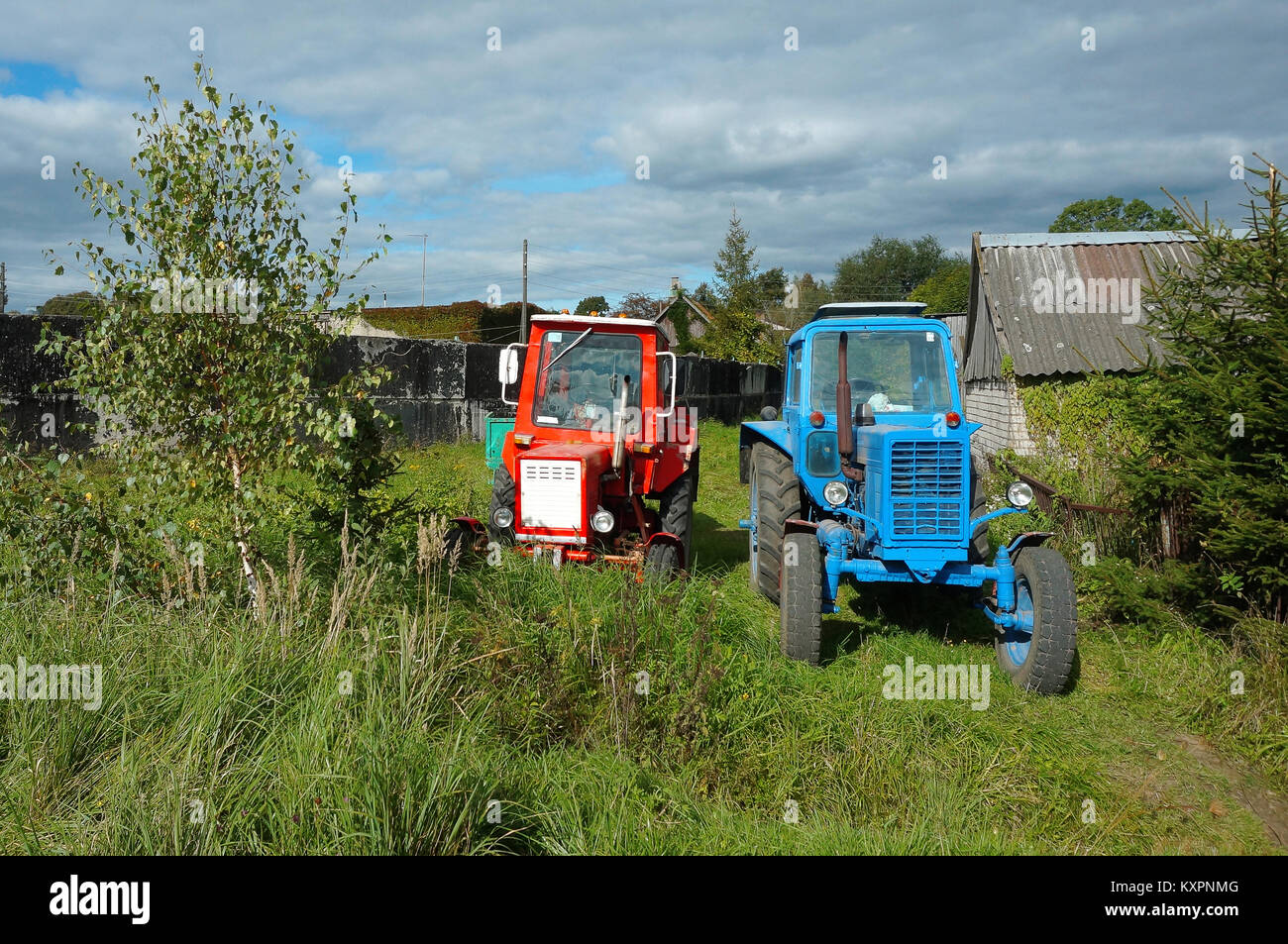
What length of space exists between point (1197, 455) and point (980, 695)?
204 cm

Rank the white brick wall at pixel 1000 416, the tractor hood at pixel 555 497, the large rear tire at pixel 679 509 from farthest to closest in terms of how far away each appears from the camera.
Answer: the white brick wall at pixel 1000 416, the large rear tire at pixel 679 509, the tractor hood at pixel 555 497

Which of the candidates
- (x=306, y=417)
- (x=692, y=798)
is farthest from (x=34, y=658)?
(x=692, y=798)

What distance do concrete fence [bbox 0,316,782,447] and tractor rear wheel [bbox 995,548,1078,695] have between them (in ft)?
9.63

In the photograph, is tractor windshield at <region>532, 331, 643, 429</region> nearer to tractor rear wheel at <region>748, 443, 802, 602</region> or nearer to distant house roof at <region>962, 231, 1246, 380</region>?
tractor rear wheel at <region>748, 443, 802, 602</region>

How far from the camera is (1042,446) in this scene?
11031mm

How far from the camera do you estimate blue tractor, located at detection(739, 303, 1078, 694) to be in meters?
4.95

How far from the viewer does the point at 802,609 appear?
4945mm

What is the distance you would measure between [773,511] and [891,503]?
1151 millimetres

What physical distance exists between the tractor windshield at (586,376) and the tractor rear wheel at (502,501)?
26.1 inches

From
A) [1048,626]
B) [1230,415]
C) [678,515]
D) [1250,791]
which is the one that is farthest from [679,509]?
[1250,791]

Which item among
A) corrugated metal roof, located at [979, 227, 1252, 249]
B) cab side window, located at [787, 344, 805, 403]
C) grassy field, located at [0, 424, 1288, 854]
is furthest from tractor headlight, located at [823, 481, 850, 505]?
corrugated metal roof, located at [979, 227, 1252, 249]

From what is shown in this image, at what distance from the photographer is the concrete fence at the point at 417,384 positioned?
9156mm

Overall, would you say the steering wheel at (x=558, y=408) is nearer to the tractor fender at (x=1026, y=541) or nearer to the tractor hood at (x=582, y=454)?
the tractor hood at (x=582, y=454)

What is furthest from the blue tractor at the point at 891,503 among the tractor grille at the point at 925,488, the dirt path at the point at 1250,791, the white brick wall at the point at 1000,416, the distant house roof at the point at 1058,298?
the distant house roof at the point at 1058,298
